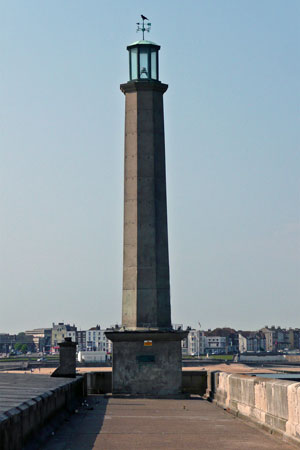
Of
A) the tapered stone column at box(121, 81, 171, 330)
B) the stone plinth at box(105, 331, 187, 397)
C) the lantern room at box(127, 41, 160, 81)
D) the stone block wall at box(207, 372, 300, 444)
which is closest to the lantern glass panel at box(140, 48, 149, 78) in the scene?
the lantern room at box(127, 41, 160, 81)

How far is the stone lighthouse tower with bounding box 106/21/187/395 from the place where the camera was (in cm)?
3597

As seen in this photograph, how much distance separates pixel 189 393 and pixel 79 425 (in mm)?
16292

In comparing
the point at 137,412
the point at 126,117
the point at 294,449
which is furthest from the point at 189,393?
the point at 294,449

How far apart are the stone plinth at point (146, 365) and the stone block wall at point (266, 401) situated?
8386 millimetres

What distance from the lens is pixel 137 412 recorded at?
24938 mm

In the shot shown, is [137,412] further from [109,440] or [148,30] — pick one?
[148,30]

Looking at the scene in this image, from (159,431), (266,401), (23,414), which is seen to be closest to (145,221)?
(266,401)

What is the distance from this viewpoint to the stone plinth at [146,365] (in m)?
35.9

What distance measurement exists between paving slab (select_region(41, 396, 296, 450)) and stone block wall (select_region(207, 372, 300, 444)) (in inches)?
11.9

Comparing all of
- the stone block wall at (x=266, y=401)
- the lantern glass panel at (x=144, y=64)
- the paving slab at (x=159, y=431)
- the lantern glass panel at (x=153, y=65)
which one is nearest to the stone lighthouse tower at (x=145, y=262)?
the lantern glass panel at (x=144, y=64)

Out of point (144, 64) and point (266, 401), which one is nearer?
point (266, 401)

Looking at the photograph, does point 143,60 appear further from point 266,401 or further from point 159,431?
point 159,431

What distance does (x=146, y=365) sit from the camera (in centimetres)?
3594

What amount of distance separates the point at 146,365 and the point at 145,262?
4.97m
